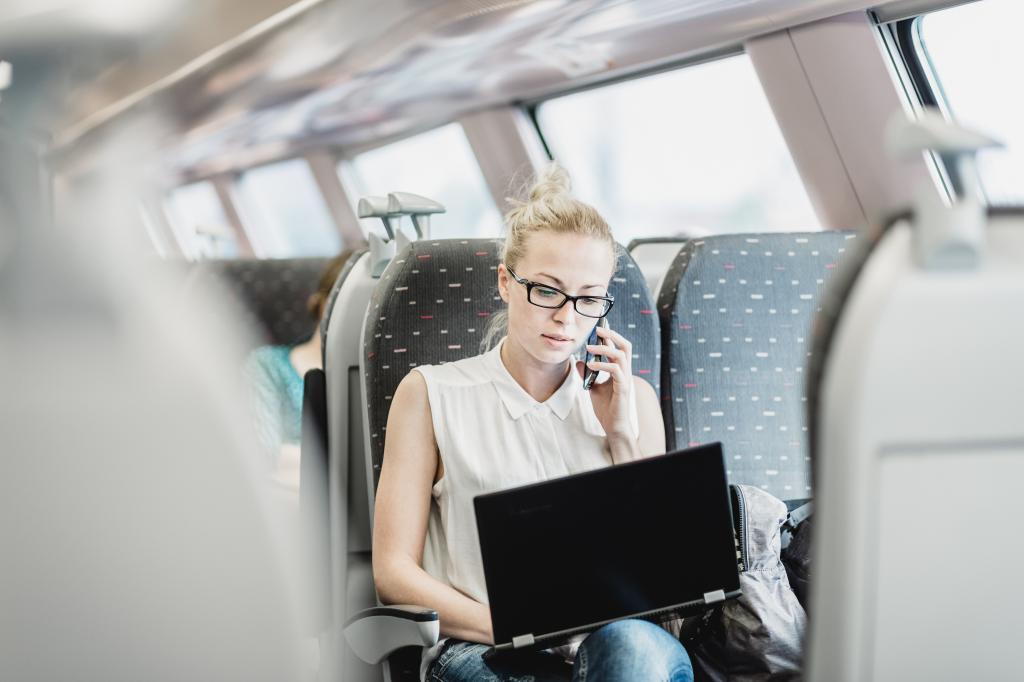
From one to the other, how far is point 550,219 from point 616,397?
33 centimetres

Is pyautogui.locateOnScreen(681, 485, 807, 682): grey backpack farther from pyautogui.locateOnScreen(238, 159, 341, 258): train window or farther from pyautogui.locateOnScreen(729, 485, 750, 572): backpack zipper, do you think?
pyautogui.locateOnScreen(238, 159, 341, 258): train window

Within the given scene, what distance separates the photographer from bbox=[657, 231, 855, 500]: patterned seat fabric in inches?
81.6

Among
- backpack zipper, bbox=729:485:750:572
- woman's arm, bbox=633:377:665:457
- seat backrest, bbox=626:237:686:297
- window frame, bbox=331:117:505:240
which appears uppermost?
window frame, bbox=331:117:505:240

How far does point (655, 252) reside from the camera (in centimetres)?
279

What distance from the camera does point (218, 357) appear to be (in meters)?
0.35

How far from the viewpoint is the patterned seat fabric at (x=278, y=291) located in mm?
3910

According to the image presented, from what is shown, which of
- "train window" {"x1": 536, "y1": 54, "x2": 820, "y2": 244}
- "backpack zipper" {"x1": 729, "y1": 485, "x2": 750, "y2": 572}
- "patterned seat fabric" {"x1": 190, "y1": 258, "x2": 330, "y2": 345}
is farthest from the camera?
"train window" {"x1": 536, "y1": 54, "x2": 820, "y2": 244}

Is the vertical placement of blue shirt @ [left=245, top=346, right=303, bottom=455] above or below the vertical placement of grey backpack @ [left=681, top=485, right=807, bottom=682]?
above

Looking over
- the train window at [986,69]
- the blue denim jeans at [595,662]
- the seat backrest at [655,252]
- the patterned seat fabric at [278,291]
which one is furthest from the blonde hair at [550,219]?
the patterned seat fabric at [278,291]

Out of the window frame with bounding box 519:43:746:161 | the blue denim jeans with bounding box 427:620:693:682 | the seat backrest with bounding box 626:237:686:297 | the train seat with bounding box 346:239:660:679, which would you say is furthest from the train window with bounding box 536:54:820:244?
the blue denim jeans with bounding box 427:620:693:682

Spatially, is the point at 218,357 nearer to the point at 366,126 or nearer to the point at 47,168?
the point at 47,168

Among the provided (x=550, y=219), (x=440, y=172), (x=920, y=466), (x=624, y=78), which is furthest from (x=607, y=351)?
(x=440, y=172)

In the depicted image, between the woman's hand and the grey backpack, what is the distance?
0.23 m

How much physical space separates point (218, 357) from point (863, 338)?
39 cm
